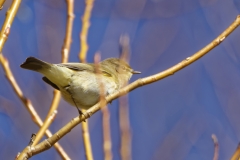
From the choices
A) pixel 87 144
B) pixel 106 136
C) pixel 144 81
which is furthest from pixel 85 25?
pixel 106 136

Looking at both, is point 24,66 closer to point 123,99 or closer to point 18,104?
point 18,104

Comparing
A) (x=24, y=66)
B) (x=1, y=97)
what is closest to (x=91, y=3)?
(x=24, y=66)

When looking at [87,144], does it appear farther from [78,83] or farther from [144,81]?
[78,83]

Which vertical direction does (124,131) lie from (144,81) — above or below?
below

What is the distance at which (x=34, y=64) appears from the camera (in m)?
2.93

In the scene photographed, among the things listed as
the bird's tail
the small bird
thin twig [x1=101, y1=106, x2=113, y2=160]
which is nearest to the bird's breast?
the small bird

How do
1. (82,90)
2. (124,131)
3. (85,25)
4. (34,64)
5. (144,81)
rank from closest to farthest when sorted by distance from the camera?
(124,131), (144,81), (85,25), (34,64), (82,90)

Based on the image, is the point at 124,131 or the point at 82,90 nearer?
the point at 124,131

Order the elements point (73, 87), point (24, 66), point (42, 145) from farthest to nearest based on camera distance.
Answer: point (73, 87)
point (24, 66)
point (42, 145)

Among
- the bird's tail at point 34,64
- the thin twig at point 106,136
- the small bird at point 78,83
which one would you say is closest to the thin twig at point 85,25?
→ the bird's tail at point 34,64

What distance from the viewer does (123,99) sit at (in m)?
1.39

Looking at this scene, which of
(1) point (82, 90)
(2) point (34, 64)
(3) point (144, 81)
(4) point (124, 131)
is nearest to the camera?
(4) point (124, 131)

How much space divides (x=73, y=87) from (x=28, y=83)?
81 cm

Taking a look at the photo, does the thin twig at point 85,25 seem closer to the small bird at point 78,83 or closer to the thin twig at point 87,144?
the thin twig at point 87,144
